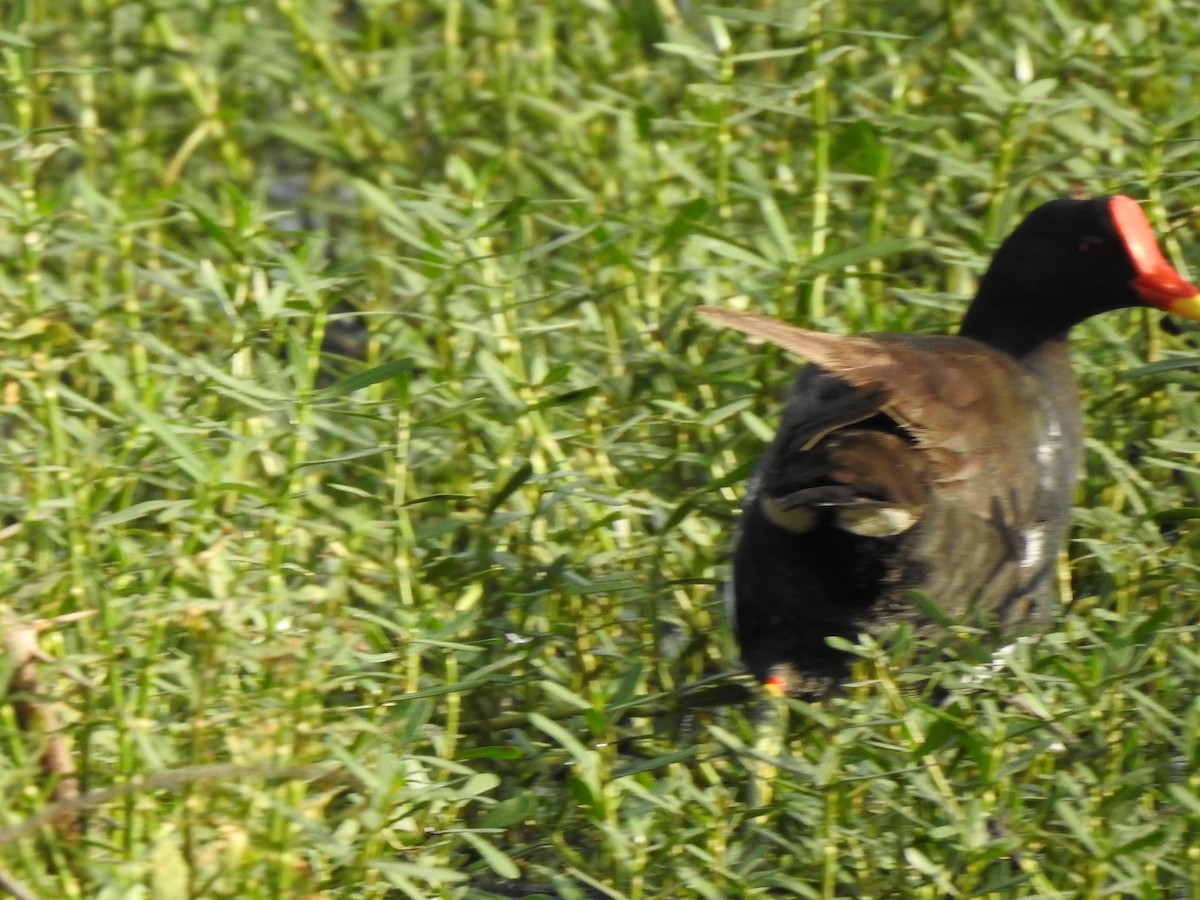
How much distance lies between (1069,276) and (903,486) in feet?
3.07

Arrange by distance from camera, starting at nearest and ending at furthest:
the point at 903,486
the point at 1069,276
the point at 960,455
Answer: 1. the point at 903,486
2. the point at 960,455
3. the point at 1069,276

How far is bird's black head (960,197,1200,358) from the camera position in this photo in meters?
3.81

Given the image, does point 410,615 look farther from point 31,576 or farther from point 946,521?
point 946,521

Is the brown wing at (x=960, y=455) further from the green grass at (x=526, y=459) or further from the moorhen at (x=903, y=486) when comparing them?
the green grass at (x=526, y=459)

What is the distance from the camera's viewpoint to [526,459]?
3936mm

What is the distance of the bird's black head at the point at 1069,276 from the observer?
3811mm

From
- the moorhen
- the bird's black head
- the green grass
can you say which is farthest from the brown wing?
the bird's black head

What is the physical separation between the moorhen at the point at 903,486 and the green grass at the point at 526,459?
5.0 inches

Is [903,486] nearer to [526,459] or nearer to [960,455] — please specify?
[960,455]

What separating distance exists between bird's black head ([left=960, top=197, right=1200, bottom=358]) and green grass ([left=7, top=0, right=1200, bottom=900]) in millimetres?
153

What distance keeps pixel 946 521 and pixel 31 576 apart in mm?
1555

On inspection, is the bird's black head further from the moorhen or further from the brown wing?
the brown wing

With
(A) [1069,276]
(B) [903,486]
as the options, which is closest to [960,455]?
(B) [903,486]

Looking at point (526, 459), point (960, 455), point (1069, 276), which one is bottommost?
point (526, 459)
